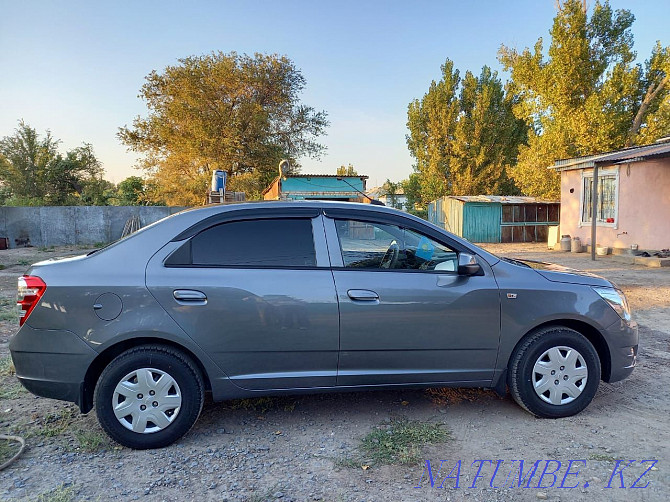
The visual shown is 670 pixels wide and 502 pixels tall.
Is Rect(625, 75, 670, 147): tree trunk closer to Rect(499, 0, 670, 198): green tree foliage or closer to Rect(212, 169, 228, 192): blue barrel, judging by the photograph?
Rect(499, 0, 670, 198): green tree foliage

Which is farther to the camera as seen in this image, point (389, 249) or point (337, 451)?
point (389, 249)

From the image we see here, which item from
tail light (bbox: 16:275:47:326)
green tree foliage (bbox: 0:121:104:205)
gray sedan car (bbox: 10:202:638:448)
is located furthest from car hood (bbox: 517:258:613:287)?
green tree foliage (bbox: 0:121:104:205)

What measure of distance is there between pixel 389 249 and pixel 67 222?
74.0 feet

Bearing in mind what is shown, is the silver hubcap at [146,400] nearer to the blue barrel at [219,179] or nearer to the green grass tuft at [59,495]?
the green grass tuft at [59,495]

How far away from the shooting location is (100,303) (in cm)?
282

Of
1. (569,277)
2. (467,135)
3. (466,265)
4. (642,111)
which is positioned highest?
(467,135)

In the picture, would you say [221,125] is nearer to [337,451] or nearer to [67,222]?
[67,222]

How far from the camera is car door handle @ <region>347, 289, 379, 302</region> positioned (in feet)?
9.97

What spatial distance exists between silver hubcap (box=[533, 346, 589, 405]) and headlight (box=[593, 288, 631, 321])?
493 mm

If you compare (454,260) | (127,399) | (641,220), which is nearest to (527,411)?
(454,260)

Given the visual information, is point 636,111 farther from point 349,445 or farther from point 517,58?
point 349,445

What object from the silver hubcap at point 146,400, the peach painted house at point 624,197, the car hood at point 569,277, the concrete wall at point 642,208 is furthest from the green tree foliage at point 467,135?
the silver hubcap at point 146,400

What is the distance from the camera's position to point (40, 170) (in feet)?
109

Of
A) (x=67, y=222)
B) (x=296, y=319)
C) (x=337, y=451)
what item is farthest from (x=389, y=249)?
(x=67, y=222)
